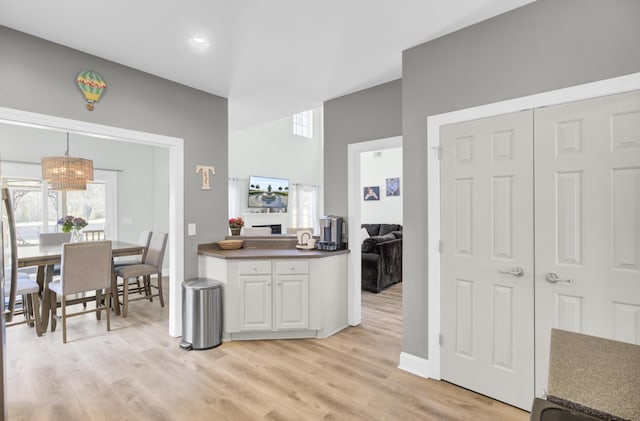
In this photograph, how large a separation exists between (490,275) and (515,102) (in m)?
1.18

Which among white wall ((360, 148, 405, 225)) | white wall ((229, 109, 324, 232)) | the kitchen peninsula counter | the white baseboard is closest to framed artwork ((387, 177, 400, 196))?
white wall ((360, 148, 405, 225))

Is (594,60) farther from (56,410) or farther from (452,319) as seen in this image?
(56,410)

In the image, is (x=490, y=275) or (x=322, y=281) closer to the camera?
(x=490, y=275)

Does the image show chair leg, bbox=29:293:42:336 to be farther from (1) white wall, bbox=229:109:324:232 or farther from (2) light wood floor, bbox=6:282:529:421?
(1) white wall, bbox=229:109:324:232

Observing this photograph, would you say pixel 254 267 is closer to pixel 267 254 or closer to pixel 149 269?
pixel 267 254

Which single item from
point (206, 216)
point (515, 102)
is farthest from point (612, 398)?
point (206, 216)

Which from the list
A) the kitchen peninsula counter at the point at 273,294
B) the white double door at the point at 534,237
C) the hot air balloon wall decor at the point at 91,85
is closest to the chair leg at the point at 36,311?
the kitchen peninsula counter at the point at 273,294

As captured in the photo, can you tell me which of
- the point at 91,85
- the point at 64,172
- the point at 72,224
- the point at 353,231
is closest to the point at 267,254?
the point at 353,231

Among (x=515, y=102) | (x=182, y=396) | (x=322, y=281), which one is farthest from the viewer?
(x=322, y=281)

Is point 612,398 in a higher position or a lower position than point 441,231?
lower

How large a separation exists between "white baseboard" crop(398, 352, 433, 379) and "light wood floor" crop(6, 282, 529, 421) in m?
0.05

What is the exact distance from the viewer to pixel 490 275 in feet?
7.19

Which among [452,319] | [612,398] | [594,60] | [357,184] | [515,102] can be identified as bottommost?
[452,319]

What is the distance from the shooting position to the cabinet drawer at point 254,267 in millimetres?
3170
